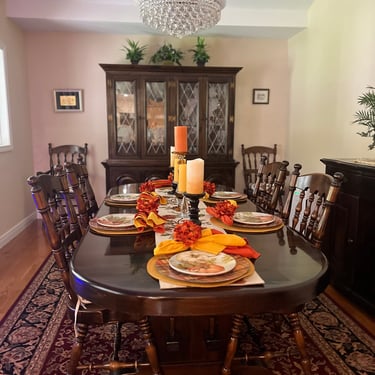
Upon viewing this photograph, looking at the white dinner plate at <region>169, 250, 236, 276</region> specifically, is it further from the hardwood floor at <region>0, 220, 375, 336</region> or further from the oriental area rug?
the hardwood floor at <region>0, 220, 375, 336</region>

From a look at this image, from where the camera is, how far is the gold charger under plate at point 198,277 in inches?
38.2

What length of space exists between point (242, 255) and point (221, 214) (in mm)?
408

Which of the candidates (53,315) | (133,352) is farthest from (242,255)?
(53,315)

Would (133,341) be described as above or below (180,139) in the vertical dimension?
below

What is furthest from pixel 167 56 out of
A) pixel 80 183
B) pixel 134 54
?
pixel 80 183

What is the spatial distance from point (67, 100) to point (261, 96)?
257 cm

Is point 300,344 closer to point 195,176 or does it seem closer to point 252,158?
point 195,176

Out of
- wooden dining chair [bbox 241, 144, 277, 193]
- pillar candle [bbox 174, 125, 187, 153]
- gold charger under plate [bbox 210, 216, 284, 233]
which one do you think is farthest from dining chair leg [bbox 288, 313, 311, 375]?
wooden dining chair [bbox 241, 144, 277, 193]

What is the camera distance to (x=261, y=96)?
15.1ft

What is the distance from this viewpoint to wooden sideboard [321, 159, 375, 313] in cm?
219

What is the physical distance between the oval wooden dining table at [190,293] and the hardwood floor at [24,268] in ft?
3.60

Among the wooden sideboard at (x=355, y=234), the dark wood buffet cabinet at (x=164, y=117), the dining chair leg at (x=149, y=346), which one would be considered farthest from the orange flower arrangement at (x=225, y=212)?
the dark wood buffet cabinet at (x=164, y=117)

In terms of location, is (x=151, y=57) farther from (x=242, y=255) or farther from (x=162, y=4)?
(x=242, y=255)

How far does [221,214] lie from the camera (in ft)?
5.13
